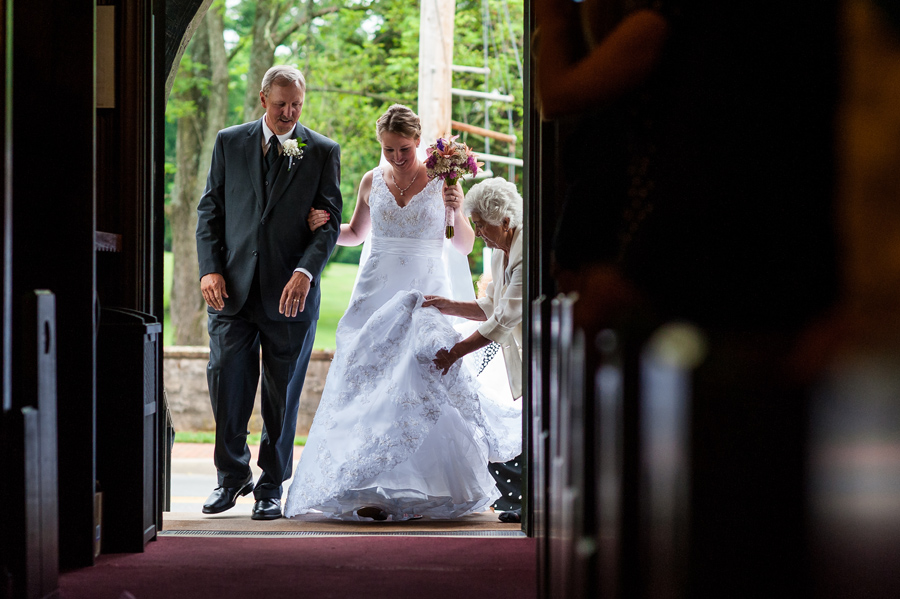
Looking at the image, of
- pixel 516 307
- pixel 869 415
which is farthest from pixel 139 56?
pixel 869 415

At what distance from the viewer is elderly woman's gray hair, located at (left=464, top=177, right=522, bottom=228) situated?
3.65 metres

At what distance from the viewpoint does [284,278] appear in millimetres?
3715

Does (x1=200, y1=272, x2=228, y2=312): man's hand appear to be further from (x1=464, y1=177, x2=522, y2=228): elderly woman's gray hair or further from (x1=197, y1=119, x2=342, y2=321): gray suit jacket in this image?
(x1=464, y1=177, x2=522, y2=228): elderly woman's gray hair

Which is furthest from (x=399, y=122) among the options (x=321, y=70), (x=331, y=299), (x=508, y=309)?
(x=331, y=299)

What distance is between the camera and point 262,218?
12.2 ft

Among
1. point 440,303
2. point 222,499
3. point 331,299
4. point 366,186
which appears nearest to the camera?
point 222,499

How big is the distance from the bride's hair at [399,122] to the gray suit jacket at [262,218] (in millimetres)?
250

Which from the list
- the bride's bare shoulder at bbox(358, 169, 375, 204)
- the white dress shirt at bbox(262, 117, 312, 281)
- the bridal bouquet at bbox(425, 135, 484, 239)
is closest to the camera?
the white dress shirt at bbox(262, 117, 312, 281)

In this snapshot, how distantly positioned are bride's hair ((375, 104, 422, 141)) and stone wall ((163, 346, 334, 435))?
17.2ft

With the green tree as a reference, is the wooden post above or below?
below

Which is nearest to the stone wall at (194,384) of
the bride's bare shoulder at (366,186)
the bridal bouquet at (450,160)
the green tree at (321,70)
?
the green tree at (321,70)

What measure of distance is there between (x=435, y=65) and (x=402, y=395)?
535cm

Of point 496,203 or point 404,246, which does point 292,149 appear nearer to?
point 404,246

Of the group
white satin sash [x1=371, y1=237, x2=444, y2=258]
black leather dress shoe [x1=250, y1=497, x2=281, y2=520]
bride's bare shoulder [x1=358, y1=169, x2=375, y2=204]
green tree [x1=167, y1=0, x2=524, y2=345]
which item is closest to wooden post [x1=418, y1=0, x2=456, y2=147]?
green tree [x1=167, y1=0, x2=524, y2=345]
